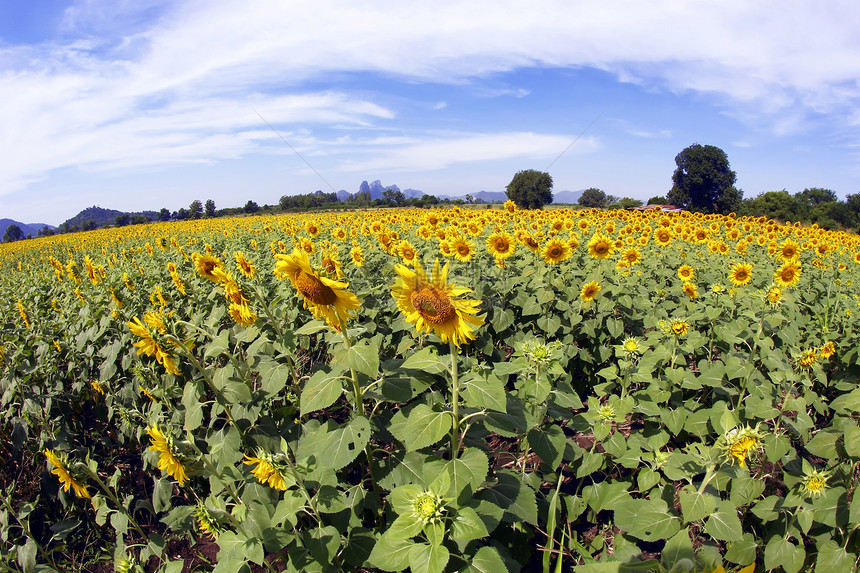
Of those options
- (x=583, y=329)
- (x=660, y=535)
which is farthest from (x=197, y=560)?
(x=583, y=329)

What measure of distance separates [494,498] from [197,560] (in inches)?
109

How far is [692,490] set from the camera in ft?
7.41

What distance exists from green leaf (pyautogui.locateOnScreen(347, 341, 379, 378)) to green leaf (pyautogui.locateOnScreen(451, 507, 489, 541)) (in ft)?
2.24

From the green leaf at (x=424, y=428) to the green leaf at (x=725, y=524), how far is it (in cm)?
157

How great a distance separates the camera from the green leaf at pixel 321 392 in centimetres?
195

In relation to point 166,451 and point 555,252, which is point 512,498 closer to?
point 166,451

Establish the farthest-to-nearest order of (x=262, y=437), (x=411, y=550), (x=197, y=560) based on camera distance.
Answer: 1. (x=197, y=560)
2. (x=262, y=437)
3. (x=411, y=550)

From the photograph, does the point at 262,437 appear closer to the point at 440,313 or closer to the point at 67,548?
the point at 440,313

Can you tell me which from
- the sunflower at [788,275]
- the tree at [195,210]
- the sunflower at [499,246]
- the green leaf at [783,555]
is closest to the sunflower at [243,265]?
the sunflower at [499,246]

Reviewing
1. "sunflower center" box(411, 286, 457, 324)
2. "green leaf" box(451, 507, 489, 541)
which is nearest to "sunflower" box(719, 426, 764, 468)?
"green leaf" box(451, 507, 489, 541)

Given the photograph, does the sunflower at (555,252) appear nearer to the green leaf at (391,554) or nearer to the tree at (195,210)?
the green leaf at (391,554)

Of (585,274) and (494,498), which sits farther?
(585,274)

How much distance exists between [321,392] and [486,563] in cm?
107

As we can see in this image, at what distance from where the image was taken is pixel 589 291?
4883 mm
